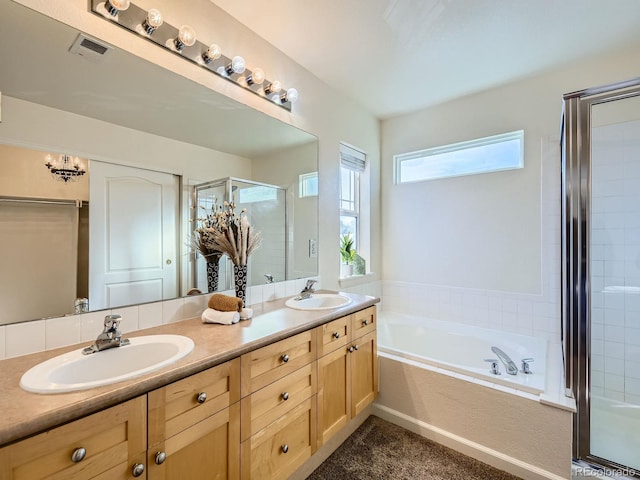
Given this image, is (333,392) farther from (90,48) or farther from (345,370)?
(90,48)

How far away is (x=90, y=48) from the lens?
1289mm

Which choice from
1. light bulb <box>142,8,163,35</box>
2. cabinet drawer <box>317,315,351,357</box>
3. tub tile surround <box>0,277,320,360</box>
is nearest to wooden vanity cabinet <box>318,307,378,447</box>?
cabinet drawer <box>317,315,351,357</box>

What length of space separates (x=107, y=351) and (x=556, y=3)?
2757mm

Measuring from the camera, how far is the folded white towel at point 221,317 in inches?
57.6

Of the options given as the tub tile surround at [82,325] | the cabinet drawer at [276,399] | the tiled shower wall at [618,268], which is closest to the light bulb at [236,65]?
the tub tile surround at [82,325]

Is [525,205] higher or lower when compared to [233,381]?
higher

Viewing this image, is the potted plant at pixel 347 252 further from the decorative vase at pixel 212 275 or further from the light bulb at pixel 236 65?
the light bulb at pixel 236 65

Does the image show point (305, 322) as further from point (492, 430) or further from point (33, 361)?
point (492, 430)

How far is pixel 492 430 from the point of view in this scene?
1780mm

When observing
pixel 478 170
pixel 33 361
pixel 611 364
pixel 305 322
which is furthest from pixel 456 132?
pixel 33 361

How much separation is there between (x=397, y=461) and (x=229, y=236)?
1630 millimetres

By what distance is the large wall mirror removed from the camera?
1.13 m

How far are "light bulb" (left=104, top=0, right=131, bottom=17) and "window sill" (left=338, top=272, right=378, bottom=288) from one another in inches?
86.7

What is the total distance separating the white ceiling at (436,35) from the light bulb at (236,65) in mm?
291
